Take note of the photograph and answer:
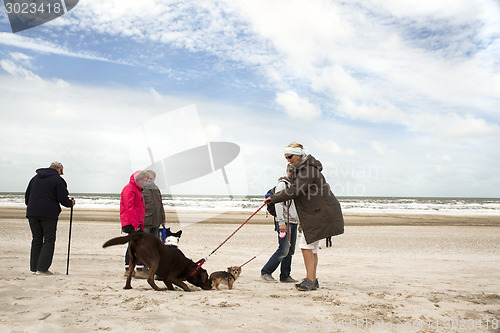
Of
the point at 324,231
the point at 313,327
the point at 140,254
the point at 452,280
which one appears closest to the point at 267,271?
the point at 324,231

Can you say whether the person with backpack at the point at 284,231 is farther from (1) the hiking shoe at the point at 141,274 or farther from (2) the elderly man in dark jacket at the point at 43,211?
(2) the elderly man in dark jacket at the point at 43,211

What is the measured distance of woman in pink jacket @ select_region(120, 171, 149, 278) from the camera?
19.1 ft

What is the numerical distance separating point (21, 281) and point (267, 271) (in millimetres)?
3640

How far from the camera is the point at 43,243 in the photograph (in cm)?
603

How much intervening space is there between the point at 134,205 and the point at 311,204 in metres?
2.87

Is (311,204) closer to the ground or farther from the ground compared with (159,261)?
farther from the ground

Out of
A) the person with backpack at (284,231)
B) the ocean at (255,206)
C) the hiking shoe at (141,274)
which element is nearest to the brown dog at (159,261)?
the hiking shoe at (141,274)

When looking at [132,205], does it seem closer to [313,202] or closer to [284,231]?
[284,231]

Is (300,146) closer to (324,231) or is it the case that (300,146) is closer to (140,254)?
(324,231)

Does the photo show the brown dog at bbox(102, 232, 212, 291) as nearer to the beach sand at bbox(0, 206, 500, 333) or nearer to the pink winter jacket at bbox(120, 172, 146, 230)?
the beach sand at bbox(0, 206, 500, 333)

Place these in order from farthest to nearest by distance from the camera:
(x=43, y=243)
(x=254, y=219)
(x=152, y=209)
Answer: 1. (x=254, y=219)
2. (x=152, y=209)
3. (x=43, y=243)

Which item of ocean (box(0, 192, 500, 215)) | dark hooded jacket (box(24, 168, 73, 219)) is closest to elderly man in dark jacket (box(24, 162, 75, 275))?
dark hooded jacket (box(24, 168, 73, 219))

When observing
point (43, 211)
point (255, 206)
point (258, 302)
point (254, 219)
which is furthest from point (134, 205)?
point (255, 206)

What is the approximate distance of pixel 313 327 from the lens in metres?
3.47
